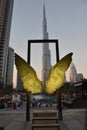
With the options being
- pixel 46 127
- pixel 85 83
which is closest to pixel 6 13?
pixel 85 83

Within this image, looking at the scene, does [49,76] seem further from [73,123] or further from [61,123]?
[73,123]

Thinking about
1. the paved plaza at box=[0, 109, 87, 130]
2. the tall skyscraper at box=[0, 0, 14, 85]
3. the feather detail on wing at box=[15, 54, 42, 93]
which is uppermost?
the tall skyscraper at box=[0, 0, 14, 85]

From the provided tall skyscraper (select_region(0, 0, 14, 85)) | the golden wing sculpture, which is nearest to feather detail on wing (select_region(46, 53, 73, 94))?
the golden wing sculpture

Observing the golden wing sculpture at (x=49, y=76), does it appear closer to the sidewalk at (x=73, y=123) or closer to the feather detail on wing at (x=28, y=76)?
the feather detail on wing at (x=28, y=76)

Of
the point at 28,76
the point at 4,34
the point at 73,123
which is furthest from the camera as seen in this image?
the point at 4,34

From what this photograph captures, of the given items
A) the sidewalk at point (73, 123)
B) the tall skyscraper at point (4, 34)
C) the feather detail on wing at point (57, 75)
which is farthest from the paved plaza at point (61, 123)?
the tall skyscraper at point (4, 34)

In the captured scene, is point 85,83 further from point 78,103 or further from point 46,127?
point 46,127

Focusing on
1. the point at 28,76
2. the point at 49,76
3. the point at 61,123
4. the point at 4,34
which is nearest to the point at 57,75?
the point at 49,76

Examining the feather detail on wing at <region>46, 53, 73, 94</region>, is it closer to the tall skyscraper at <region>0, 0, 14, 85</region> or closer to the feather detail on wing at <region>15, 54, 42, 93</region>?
the feather detail on wing at <region>15, 54, 42, 93</region>
